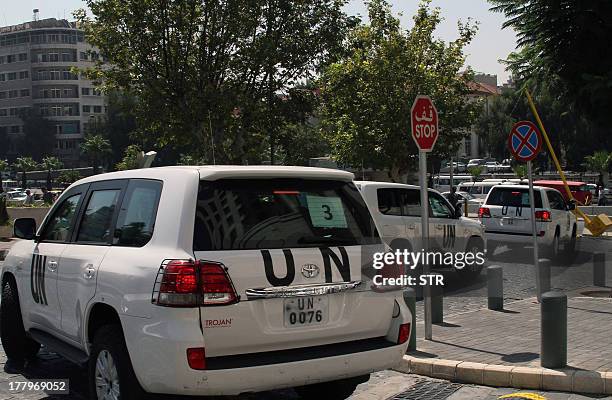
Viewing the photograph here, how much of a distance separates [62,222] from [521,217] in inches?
511

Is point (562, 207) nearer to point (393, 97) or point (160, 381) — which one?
point (393, 97)

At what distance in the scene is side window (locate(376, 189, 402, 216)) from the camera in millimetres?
13609

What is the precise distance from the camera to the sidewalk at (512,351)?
6.10 m

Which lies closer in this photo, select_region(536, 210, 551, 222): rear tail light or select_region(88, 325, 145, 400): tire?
select_region(88, 325, 145, 400): tire

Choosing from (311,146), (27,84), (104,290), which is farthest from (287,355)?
(27,84)

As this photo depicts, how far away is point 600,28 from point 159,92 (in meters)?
15.3

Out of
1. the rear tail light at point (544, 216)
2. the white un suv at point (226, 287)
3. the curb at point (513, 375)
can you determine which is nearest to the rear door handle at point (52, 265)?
the white un suv at point (226, 287)

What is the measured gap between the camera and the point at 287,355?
4551 millimetres

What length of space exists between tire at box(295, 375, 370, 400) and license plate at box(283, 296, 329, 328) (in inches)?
44.2

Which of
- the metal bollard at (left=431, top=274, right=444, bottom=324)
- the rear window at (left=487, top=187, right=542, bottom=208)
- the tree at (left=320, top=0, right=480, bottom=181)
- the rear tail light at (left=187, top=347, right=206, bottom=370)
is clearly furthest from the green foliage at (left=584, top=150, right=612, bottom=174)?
the rear tail light at (left=187, top=347, right=206, bottom=370)

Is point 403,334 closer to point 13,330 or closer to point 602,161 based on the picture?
point 13,330

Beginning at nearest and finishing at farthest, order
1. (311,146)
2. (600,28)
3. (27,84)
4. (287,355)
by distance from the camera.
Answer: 1. (287,355)
2. (600,28)
3. (311,146)
4. (27,84)

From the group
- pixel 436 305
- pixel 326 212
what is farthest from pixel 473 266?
pixel 326 212

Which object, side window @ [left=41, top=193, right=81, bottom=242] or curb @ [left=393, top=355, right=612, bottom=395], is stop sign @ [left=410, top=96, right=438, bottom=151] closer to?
curb @ [left=393, top=355, right=612, bottom=395]
